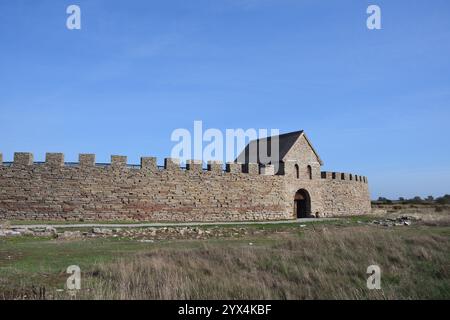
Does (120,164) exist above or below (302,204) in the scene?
above

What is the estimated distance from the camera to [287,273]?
314 inches

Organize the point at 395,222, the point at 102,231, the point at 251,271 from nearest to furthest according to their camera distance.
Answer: the point at 251,271, the point at 102,231, the point at 395,222

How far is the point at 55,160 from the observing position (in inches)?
913

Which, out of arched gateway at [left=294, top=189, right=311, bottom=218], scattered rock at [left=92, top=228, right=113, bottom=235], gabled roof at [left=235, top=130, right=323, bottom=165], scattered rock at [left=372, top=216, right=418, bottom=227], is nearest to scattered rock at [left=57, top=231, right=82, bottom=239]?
scattered rock at [left=92, top=228, right=113, bottom=235]

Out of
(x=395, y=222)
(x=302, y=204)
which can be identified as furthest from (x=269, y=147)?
(x=395, y=222)

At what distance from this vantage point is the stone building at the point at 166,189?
22.6 m

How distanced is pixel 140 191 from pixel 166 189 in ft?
5.75

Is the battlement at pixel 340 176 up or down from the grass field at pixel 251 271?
up

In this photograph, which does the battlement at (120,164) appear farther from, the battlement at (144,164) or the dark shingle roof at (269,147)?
the dark shingle roof at (269,147)

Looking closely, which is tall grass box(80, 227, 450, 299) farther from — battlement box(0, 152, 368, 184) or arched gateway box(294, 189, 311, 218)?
arched gateway box(294, 189, 311, 218)

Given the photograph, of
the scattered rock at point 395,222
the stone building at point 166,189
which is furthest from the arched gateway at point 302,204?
the scattered rock at point 395,222

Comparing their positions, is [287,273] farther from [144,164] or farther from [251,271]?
[144,164]

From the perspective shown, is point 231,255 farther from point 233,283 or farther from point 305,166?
point 305,166
